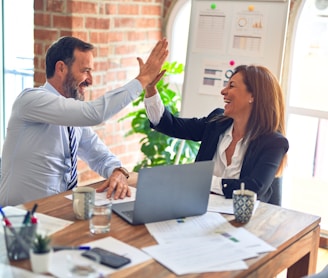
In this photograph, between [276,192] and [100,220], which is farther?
[276,192]

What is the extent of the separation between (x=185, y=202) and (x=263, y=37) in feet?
5.37

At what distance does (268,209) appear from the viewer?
2.08m

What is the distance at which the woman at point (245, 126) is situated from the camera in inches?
93.7

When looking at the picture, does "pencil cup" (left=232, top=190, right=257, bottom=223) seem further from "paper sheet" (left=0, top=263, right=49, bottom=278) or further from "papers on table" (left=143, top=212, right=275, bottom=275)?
"paper sheet" (left=0, top=263, right=49, bottom=278)

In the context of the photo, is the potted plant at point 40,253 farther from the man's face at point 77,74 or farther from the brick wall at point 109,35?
the brick wall at point 109,35

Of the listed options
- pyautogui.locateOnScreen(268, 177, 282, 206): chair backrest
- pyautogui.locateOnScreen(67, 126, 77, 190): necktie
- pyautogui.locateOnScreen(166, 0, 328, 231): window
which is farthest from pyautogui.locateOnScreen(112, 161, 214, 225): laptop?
pyautogui.locateOnScreen(166, 0, 328, 231): window

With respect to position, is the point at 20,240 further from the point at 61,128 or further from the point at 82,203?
the point at 61,128

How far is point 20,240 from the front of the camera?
1.49m

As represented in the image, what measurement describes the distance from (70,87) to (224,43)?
1.23m

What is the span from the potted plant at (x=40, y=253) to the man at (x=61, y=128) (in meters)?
0.67

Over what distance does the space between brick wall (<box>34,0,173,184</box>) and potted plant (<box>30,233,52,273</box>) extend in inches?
83.8

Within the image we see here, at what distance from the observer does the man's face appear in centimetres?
247

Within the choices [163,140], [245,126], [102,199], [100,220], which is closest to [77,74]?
[102,199]

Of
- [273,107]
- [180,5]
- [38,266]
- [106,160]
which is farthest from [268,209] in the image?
[180,5]
